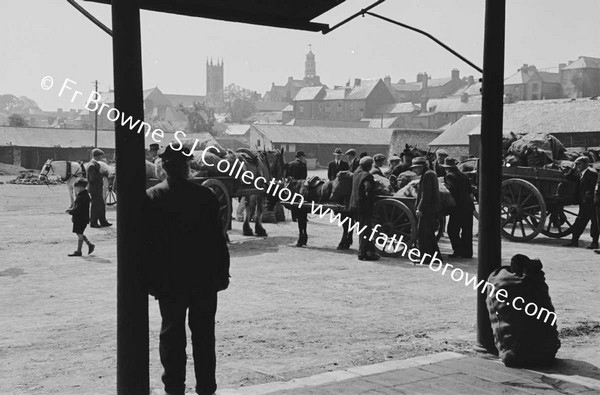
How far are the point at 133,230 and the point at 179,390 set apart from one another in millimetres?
1365

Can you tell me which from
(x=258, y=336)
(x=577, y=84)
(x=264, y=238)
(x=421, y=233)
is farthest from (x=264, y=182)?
(x=577, y=84)

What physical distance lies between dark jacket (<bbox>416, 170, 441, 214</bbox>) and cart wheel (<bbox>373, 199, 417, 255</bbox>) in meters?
0.76

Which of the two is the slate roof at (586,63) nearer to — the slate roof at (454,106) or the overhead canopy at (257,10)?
the slate roof at (454,106)

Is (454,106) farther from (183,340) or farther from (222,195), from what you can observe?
(183,340)

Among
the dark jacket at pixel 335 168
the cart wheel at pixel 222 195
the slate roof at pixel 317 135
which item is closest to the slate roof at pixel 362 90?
the slate roof at pixel 317 135

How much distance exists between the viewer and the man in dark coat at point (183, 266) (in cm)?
498

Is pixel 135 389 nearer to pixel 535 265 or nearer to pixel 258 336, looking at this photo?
pixel 258 336

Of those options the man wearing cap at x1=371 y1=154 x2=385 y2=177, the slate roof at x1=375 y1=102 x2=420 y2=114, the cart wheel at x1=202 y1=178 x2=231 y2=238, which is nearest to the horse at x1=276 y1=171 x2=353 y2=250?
the man wearing cap at x1=371 y1=154 x2=385 y2=177

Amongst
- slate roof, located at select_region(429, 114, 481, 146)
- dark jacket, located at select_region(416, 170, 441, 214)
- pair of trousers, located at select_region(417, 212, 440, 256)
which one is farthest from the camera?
slate roof, located at select_region(429, 114, 481, 146)

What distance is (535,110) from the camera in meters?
44.6

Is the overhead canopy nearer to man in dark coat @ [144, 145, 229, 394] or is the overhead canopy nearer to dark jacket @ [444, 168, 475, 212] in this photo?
man in dark coat @ [144, 145, 229, 394]

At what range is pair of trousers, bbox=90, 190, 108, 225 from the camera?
61.3 ft

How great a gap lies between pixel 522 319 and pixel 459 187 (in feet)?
26.6

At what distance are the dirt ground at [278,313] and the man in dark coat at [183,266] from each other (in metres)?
0.66
